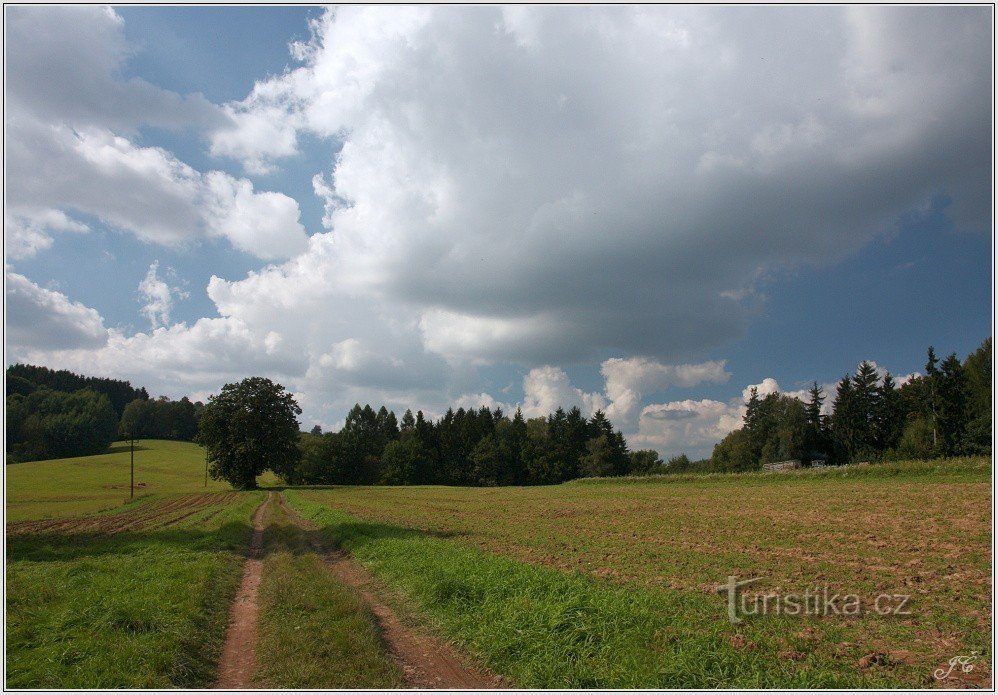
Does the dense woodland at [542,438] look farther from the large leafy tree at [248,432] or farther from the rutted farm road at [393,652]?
the rutted farm road at [393,652]

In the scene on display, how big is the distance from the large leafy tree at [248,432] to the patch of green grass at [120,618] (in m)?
59.1

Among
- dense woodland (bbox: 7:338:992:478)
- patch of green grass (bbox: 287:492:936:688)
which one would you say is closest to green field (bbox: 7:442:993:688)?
patch of green grass (bbox: 287:492:936:688)

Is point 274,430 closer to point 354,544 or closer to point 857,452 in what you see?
point 354,544

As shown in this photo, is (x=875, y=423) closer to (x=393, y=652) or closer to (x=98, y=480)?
(x=393, y=652)

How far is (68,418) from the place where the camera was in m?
114

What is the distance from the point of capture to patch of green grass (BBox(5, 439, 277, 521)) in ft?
177

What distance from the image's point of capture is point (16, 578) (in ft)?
49.4

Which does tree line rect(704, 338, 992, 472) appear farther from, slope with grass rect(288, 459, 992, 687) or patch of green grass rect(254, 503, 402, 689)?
patch of green grass rect(254, 503, 402, 689)

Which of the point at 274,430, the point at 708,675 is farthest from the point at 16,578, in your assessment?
the point at 274,430

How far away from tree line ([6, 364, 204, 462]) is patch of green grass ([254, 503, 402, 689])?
88.7m

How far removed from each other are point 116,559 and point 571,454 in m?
104

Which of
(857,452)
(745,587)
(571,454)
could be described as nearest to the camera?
(745,587)

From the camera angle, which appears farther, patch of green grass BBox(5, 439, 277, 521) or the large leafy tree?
the large leafy tree

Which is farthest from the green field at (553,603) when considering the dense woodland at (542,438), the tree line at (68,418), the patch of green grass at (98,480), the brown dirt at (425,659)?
the tree line at (68,418)
